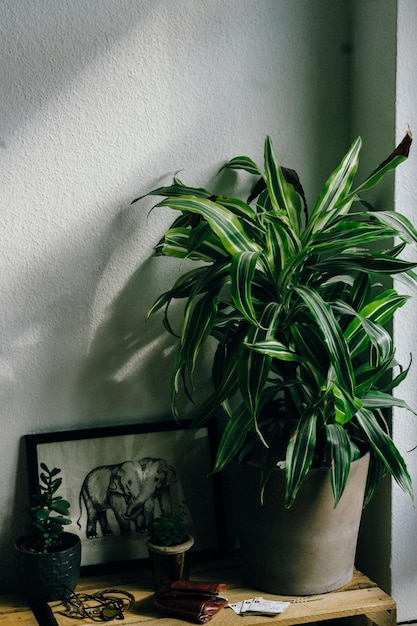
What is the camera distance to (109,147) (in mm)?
2037

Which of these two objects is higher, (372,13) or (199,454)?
(372,13)

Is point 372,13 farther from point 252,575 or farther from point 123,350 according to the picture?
point 252,575

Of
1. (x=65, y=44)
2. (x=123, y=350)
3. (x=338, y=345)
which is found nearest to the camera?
(x=338, y=345)

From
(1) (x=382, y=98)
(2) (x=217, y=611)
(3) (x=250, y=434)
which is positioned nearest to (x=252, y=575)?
(2) (x=217, y=611)

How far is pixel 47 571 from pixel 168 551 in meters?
0.31

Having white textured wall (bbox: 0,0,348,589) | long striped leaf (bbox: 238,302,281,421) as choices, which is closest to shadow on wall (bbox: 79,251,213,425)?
white textured wall (bbox: 0,0,348,589)

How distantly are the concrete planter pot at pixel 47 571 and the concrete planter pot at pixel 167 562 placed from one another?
0.20 metres

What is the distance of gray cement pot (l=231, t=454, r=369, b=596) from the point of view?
72.0 inches

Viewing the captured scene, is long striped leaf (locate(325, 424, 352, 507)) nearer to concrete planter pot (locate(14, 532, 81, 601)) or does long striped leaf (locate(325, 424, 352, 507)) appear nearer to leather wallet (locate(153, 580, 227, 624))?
leather wallet (locate(153, 580, 227, 624))

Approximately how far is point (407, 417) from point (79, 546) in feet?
3.19

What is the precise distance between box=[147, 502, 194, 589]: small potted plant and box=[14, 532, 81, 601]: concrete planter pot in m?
0.20

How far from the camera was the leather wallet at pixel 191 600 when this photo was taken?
1791 millimetres

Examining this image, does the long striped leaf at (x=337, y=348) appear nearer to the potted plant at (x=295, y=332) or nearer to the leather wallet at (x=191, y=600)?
the potted plant at (x=295, y=332)

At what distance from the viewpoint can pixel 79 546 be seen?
76.3 inches
